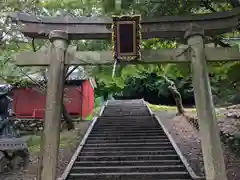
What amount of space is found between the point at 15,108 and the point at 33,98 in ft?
3.68

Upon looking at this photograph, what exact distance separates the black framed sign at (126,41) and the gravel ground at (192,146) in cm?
367

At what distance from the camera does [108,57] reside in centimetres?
579

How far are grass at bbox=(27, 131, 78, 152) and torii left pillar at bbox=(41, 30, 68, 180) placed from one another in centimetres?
601

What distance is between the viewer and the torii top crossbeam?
594 centimetres

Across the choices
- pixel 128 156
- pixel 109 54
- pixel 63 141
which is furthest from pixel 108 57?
pixel 63 141

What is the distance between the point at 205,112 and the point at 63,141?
7.84 meters

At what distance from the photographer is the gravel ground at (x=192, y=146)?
7.68 metres

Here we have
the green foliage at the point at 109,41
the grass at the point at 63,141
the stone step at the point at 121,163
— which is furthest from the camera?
the grass at the point at 63,141

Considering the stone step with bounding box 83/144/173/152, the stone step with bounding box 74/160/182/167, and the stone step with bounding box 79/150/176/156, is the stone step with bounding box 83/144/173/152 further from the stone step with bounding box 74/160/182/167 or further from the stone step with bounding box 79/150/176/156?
the stone step with bounding box 74/160/182/167

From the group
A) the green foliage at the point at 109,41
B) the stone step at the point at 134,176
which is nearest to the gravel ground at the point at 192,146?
the stone step at the point at 134,176

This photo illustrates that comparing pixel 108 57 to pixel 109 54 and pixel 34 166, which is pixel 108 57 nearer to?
pixel 109 54

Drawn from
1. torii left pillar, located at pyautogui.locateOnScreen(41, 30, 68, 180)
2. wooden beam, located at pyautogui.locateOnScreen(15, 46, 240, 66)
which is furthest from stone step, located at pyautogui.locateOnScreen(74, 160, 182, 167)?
wooden beam, located at pyautogui.locateOnScreen(15, 46, 240, 66)

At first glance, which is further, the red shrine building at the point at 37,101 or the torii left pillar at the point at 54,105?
the red shrine building at the point at 37,101

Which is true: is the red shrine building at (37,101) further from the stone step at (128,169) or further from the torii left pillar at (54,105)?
the torii left pillar at (54,105)
